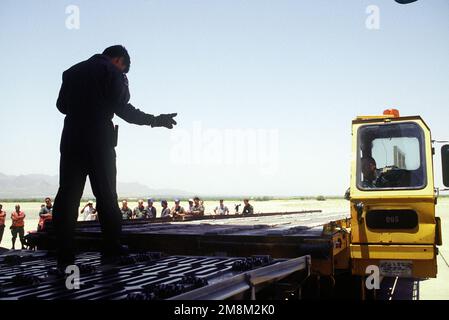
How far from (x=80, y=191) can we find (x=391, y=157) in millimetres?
4044

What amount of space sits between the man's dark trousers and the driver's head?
3.31m

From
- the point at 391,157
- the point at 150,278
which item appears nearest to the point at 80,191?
the point at 150,278

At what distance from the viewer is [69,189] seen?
3.32 metres

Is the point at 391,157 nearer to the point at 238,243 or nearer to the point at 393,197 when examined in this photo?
the point at 393,197

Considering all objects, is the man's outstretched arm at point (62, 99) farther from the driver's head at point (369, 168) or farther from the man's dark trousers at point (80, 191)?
the driver's head at point (369, 168)

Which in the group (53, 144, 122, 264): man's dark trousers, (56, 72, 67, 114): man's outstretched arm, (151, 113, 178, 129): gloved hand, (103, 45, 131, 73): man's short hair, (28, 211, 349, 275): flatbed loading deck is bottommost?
(28, 211, 349, 275): flatbed loading deck

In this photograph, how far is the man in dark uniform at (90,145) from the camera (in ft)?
10.8

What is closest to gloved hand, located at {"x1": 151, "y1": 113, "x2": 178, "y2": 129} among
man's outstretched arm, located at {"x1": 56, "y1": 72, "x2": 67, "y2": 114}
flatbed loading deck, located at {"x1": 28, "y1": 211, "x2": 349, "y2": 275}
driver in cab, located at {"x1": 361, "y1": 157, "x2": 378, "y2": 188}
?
man's outstretched arm, located at {"x1": 56, "y1": 72, "x2": 67, "y2": 114}

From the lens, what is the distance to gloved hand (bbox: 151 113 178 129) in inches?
145

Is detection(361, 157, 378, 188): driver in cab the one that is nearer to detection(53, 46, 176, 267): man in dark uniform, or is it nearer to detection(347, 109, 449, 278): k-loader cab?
Result: detection(347, 109, 449, 278): k-loader cab
